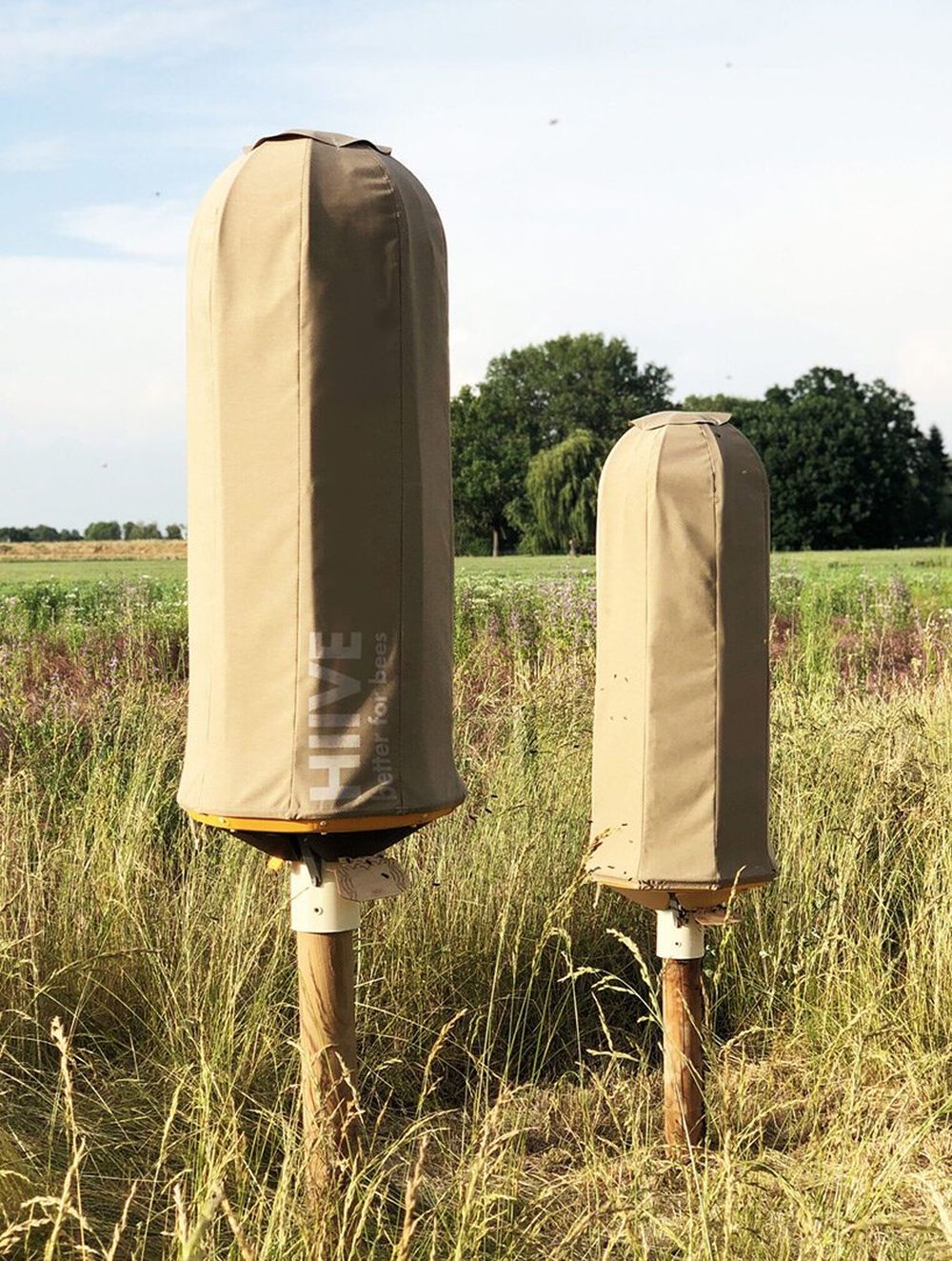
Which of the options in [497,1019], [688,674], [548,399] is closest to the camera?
[688,674]

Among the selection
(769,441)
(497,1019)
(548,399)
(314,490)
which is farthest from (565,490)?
(314,490)

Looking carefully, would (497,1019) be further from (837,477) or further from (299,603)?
(837,477)

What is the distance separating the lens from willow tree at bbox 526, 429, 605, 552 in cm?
4547

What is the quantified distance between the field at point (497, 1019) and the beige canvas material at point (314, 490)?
622mm

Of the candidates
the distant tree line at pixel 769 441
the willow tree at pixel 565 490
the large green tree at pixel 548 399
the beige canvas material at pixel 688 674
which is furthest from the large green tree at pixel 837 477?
the beige canvas material at pixel 688 674

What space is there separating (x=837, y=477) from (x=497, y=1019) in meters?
55.3

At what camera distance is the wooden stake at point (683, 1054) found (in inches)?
129

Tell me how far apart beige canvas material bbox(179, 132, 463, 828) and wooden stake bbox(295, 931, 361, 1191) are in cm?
41

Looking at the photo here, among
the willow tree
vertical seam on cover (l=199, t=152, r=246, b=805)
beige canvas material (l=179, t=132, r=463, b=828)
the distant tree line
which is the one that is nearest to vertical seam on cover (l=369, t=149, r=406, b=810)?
beige canvas material (l=179, t=132, r=463, b=828)

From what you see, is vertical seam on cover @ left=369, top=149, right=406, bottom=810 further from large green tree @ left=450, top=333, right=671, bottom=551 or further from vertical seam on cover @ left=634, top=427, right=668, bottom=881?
large green tree @ left=450, top=333, right=671, bottom=551

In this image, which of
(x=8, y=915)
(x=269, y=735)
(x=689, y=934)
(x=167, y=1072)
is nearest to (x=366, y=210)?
(x=269, y=735)

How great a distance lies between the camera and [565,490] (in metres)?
45.7

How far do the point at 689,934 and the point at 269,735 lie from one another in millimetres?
1302

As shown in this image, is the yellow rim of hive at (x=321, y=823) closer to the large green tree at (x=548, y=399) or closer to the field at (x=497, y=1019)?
the field at (x=497, y=1019)
